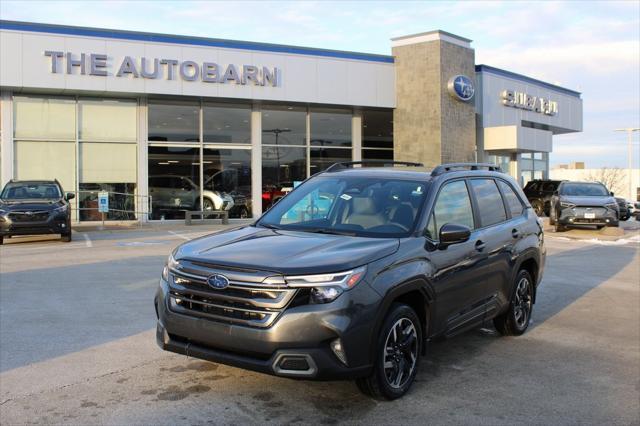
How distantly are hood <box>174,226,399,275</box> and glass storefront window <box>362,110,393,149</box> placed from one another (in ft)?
77.1

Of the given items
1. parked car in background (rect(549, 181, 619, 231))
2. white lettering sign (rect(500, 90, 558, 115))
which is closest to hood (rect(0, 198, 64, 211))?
parked car in background (rect(549, 181, 619, 231))

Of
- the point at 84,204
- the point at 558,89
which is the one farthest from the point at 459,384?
the point at 558,89

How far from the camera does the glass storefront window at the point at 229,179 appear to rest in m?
24.5

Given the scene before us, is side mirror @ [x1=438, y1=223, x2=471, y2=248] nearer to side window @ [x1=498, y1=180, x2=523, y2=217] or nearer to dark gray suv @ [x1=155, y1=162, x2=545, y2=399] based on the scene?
dark gray suv @ [x1=155, y1=162, x2=545, y2=399]

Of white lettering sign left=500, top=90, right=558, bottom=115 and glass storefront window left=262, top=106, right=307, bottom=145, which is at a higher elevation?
white lettering sign left=500, top=90, right=558, bottom=115

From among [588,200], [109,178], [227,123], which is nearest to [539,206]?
[588,200]

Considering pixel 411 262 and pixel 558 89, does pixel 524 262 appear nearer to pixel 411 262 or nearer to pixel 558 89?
pixel 411 262

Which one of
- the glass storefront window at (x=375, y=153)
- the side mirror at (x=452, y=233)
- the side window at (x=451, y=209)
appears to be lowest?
the side mirror at (x=452, y=233)

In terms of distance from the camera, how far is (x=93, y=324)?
698cm

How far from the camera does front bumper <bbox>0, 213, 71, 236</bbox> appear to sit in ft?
49.6

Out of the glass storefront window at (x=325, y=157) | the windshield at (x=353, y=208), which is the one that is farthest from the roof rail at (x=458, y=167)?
the glass storefront window at (x=325, y=157)

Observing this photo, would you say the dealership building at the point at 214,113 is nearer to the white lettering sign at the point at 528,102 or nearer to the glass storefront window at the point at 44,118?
the glass storefront window at the point at 44,118

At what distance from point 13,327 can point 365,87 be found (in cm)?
2117

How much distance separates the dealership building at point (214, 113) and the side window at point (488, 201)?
17817mm
